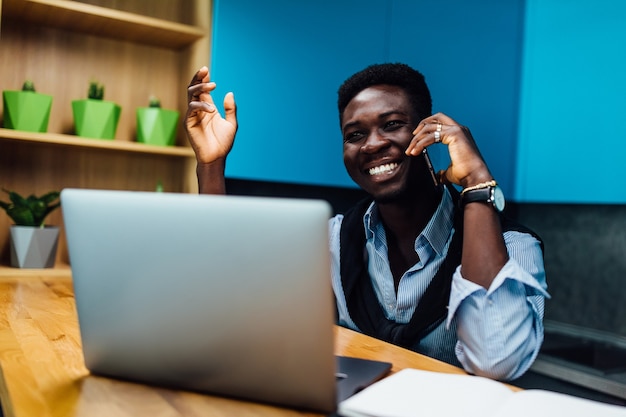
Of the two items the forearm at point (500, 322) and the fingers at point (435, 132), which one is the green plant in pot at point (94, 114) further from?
the forearm at point (500, 322)

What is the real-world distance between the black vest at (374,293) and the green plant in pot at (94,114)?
92 centimetres

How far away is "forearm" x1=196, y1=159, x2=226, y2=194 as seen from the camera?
1451 mm

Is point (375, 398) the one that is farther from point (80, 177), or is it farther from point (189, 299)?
point (80, 177)

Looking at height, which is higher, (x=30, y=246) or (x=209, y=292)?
(x=209, y=292)

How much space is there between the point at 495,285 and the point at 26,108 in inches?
60.1

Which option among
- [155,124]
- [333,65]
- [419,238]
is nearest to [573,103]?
[333,65]

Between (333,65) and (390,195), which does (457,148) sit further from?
(333,65)

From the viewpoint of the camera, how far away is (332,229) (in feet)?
5.16

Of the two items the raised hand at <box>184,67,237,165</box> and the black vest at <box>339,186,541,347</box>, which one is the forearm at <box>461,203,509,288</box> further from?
the raised hand at <box>184,67,237,165</box>

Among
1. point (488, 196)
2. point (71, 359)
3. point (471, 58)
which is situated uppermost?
point (471, 58)

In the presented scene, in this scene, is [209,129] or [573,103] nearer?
[209,129]

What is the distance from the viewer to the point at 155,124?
2078 millimetres

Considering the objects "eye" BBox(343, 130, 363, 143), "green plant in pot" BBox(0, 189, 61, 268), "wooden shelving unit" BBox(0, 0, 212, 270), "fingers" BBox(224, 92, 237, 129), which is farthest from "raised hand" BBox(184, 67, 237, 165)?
"green plant in pot" BBox(0, 189, 61, 268)

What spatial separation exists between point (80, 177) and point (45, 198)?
0.23 meters
